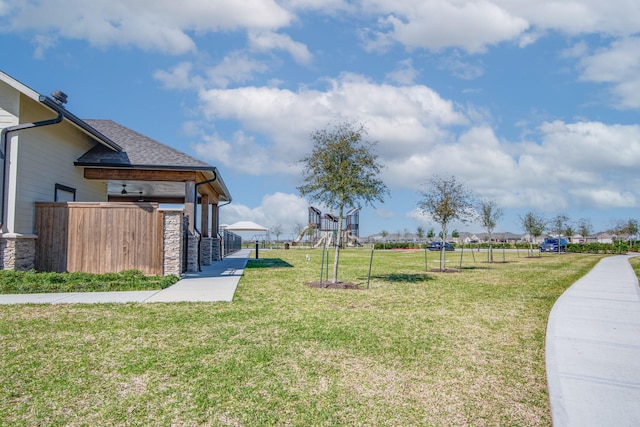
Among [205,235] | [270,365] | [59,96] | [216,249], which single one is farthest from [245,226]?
[270,365]

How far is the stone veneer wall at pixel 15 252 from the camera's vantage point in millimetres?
11049

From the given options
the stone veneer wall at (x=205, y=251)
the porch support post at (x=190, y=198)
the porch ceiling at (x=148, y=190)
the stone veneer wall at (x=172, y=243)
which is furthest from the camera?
the stone veneer wall at (x=205, y=251)

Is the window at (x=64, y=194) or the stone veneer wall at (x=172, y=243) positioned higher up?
the window at (x=64, y=194)

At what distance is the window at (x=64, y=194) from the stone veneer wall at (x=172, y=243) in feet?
10.1

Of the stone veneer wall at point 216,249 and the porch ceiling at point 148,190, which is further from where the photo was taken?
the stone veneer wall at point 216,249

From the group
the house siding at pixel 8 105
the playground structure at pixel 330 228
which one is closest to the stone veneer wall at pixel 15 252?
the house siding at pixel 8 105

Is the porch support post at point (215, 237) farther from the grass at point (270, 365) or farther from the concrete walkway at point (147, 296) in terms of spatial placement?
the grass at point (270, 365)

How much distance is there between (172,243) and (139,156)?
10.6 ft

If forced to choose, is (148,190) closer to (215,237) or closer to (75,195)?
(215,237)

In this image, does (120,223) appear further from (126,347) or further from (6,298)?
(126,347)

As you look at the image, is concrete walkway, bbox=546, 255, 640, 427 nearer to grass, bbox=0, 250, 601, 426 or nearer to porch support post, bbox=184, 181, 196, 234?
grass, bbox=0, 250, 601, 426

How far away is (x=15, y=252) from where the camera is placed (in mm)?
11203

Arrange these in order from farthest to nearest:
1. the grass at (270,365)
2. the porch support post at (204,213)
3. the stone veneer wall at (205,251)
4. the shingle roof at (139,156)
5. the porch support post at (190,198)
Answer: the porch support post at (204,213)
the stone veneer wall at (205,251)
the porch support post at (190,198)
the shingle roof at (139,156)
the grass at (270,365)

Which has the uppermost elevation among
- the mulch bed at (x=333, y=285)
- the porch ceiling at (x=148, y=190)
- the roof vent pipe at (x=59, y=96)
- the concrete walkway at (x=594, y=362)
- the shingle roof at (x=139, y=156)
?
the roof vent pipe at (x=59, y=96)
